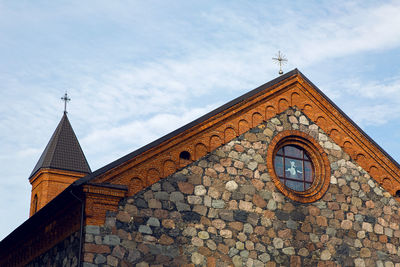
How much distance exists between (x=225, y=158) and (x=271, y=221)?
6.97ft

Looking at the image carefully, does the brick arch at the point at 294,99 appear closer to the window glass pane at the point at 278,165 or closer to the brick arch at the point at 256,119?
the brick arch at the point at 256,119

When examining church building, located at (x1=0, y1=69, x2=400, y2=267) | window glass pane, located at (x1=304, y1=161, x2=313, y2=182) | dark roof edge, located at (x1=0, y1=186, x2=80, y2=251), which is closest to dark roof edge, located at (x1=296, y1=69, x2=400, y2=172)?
church building, located at (x1=0, y1=69, x2=400, y2=267)

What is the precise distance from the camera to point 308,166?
67.6 ft

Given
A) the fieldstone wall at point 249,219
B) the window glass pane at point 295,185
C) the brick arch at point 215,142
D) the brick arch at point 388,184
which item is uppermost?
the brick arch at point 215,142

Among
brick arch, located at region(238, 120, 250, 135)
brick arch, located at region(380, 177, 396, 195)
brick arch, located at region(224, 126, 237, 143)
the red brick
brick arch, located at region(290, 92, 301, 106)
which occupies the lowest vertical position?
the red brick

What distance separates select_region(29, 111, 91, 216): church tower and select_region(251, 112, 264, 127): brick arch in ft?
42.3

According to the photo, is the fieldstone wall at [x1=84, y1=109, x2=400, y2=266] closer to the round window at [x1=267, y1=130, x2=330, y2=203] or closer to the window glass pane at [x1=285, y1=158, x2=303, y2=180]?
the round window at [x1=267, y1=130, x2=330, y2=203]

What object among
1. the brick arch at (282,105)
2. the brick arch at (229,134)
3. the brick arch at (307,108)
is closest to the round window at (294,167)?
the brick arch at (282,105)

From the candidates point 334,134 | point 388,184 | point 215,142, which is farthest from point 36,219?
point 388,184

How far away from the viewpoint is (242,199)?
18906mm

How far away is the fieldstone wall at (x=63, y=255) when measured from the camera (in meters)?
17.3

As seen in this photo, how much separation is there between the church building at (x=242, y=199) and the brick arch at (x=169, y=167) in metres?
0.03

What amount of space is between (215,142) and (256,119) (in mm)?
1608

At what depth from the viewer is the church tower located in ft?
101
